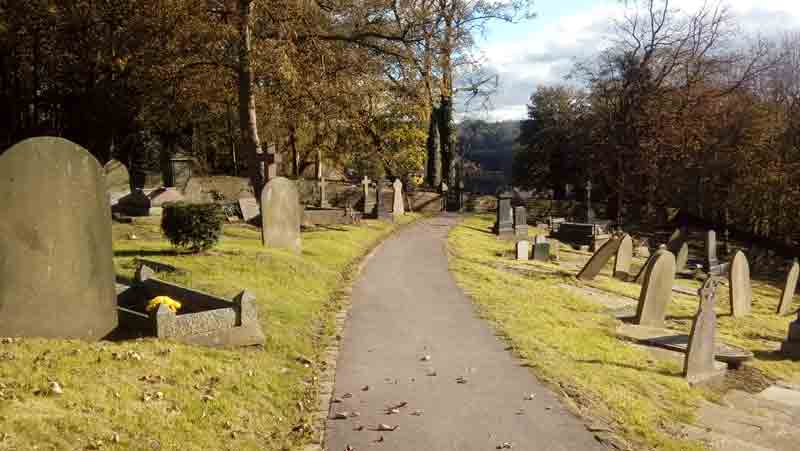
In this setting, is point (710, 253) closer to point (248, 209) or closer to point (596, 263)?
point (596, 263)


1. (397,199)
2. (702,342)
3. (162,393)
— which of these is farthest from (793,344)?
(397,199)

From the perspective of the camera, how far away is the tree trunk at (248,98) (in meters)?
18.4

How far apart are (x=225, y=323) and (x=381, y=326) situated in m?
3.08

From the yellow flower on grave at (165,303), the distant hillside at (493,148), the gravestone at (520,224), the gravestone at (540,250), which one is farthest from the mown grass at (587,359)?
the distant hillside at (493,148)

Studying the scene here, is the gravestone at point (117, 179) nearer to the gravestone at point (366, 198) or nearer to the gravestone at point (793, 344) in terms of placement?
the gravestone at point (366, 198)

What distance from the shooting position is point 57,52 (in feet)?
97.8

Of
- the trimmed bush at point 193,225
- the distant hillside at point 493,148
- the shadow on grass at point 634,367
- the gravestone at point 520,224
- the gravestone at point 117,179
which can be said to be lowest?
the shadow on grass at point 634,367

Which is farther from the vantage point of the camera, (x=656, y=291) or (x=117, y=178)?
(x=117, y=178)

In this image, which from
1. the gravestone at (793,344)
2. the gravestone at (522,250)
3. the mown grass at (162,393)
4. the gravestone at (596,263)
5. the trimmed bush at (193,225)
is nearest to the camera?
the mown grass at (162,393)

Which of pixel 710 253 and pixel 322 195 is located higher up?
pixel 322 195

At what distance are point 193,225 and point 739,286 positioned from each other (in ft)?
44.4

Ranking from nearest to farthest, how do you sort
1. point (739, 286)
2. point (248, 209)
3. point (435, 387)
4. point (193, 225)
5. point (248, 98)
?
point (435, 387), point (193, 225), point (739, 286), point (248, 98), point (248, 209)

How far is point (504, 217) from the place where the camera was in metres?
27.4

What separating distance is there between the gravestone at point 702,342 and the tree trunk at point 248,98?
488 inches
